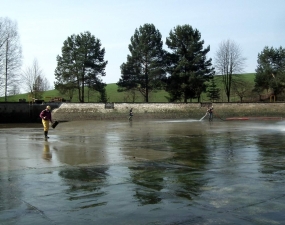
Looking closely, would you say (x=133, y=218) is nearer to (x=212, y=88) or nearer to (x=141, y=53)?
(x=141, y=53)

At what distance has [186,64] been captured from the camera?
53406 millimetres

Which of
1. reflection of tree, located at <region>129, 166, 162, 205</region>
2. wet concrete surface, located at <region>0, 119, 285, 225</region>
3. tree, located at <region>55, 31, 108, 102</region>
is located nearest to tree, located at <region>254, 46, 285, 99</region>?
tree, located at <region>55, 31, 108, 102</region>

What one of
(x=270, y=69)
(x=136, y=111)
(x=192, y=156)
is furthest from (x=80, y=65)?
(x=192, y=156)

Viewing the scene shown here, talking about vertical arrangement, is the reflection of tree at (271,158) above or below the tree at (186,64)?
below

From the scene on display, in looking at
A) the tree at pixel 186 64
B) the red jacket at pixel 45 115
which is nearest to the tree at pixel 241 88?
the tree at pixel 186 64

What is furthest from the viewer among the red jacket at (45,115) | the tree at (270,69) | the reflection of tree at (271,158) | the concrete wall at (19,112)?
the tree at (270,69)

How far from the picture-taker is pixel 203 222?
14.9ft

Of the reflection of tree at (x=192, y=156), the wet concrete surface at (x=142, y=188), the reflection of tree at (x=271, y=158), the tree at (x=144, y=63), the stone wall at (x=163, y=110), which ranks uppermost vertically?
the tree at (x=144, y=63)

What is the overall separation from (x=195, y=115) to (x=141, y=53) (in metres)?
15.1

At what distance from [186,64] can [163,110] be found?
36.3 feet

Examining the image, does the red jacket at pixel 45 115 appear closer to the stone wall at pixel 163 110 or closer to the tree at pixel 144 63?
the stone wall at pixel 163 110

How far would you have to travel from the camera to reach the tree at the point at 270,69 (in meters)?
61.5

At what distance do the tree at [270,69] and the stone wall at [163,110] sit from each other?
14.8 m

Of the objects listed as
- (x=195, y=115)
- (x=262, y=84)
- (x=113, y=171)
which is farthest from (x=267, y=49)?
(x=113, y=171)
